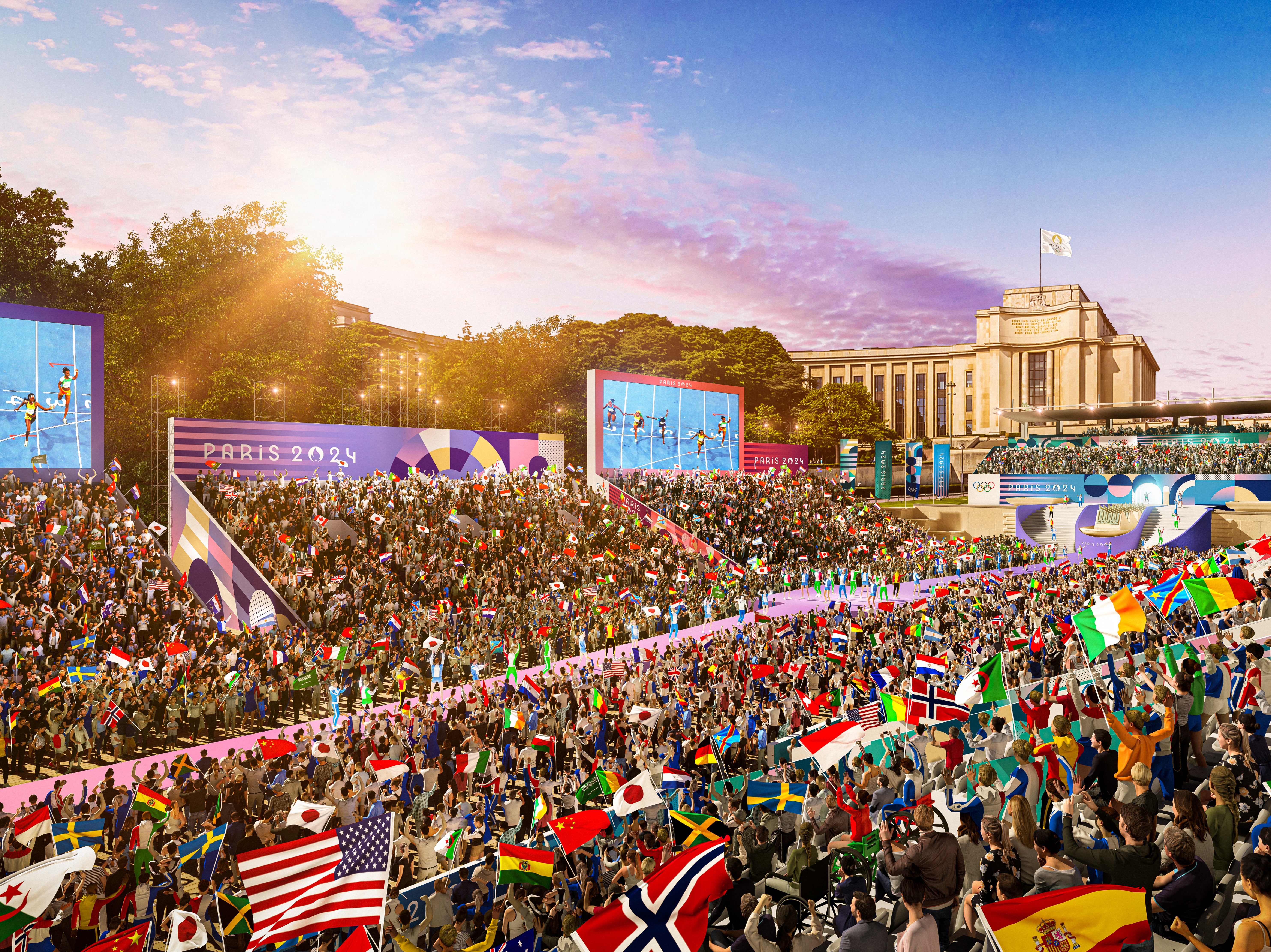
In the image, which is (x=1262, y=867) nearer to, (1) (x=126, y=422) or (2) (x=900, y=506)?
(1) (x=126, y=422)

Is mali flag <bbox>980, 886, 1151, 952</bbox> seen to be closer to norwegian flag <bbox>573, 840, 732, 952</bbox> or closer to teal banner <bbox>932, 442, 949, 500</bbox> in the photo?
norwegian flag <bbox>573, 840, 732, 952</bbox>

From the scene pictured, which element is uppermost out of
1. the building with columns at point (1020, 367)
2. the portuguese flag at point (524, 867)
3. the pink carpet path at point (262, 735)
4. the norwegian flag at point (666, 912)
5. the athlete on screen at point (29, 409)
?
the building with columns at point (1020, 367)

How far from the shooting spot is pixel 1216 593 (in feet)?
52.4

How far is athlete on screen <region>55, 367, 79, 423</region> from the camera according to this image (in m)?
25.4

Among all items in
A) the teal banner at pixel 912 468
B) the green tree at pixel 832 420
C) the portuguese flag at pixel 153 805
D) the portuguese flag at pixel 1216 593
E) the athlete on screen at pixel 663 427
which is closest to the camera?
the portuguese flag at pixel 153 805

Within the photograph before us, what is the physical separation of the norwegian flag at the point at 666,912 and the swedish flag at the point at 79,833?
694cm

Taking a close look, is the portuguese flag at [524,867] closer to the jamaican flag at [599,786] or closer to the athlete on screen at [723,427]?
the jamaican flag at [599,786]

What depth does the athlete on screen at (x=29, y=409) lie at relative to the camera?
24672 mm

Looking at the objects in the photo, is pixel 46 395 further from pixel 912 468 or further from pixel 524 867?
pixel 912 468

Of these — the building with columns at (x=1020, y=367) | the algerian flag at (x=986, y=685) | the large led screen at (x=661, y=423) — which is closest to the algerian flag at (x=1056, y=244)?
the building with columns at (x=1020, y=367)

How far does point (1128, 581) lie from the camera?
2588 cm

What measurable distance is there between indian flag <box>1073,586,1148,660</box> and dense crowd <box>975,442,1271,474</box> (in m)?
39.5

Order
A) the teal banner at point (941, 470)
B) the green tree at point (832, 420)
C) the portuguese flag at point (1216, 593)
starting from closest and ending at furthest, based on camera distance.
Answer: the portuguese flag at point (1216, 593), the teal banner at point (941, 470), the green tree at point (832, 420)

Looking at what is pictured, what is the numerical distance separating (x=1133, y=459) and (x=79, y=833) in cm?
5546
